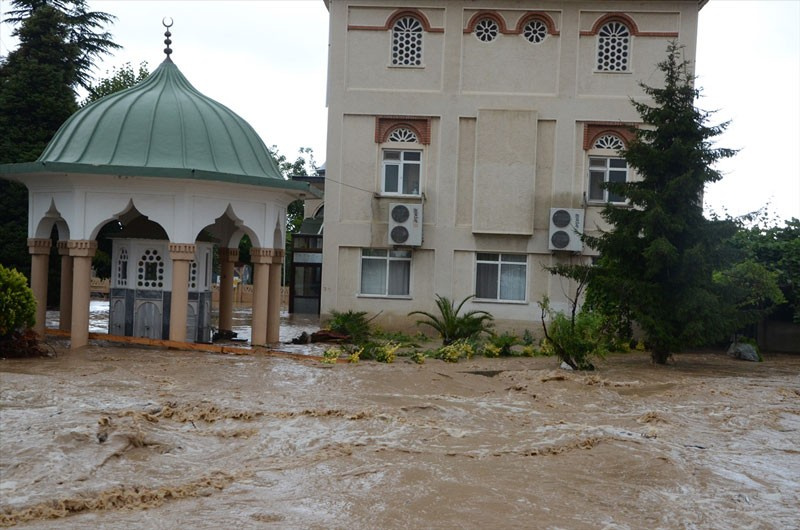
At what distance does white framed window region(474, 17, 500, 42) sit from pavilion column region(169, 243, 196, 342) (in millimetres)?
11311

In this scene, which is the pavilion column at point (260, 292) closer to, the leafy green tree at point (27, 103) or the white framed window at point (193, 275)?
the white framed window at point (193, 275)

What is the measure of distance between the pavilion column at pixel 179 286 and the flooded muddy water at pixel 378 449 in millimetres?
1192

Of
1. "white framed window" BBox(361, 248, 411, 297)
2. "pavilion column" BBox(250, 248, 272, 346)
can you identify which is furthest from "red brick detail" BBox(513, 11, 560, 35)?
"pavilion column" BBox(250, 248, 272, 346)

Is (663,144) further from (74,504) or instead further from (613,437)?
(74,504)

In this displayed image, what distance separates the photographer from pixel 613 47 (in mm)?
24094

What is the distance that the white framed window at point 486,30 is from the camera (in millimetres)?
24156

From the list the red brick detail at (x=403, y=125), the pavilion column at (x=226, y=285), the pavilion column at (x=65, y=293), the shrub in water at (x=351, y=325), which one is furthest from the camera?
the red brick detail at (x=403, y=125)

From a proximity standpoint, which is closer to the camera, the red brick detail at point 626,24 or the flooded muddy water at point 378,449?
the flooded muddy water at point 378,449

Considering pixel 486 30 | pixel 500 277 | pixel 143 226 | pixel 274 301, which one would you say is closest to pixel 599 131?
pixel 486 30

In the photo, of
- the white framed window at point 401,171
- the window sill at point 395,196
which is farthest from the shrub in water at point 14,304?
the white framed window at point 401,171

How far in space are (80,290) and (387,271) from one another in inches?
381

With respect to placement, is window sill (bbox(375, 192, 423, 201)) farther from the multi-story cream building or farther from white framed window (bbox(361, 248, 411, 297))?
white framed window (bbox(361, 248, 411, 297))

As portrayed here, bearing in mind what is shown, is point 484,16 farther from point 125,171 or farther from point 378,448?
point 378,448

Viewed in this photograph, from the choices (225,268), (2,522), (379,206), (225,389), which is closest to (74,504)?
(2,522)
